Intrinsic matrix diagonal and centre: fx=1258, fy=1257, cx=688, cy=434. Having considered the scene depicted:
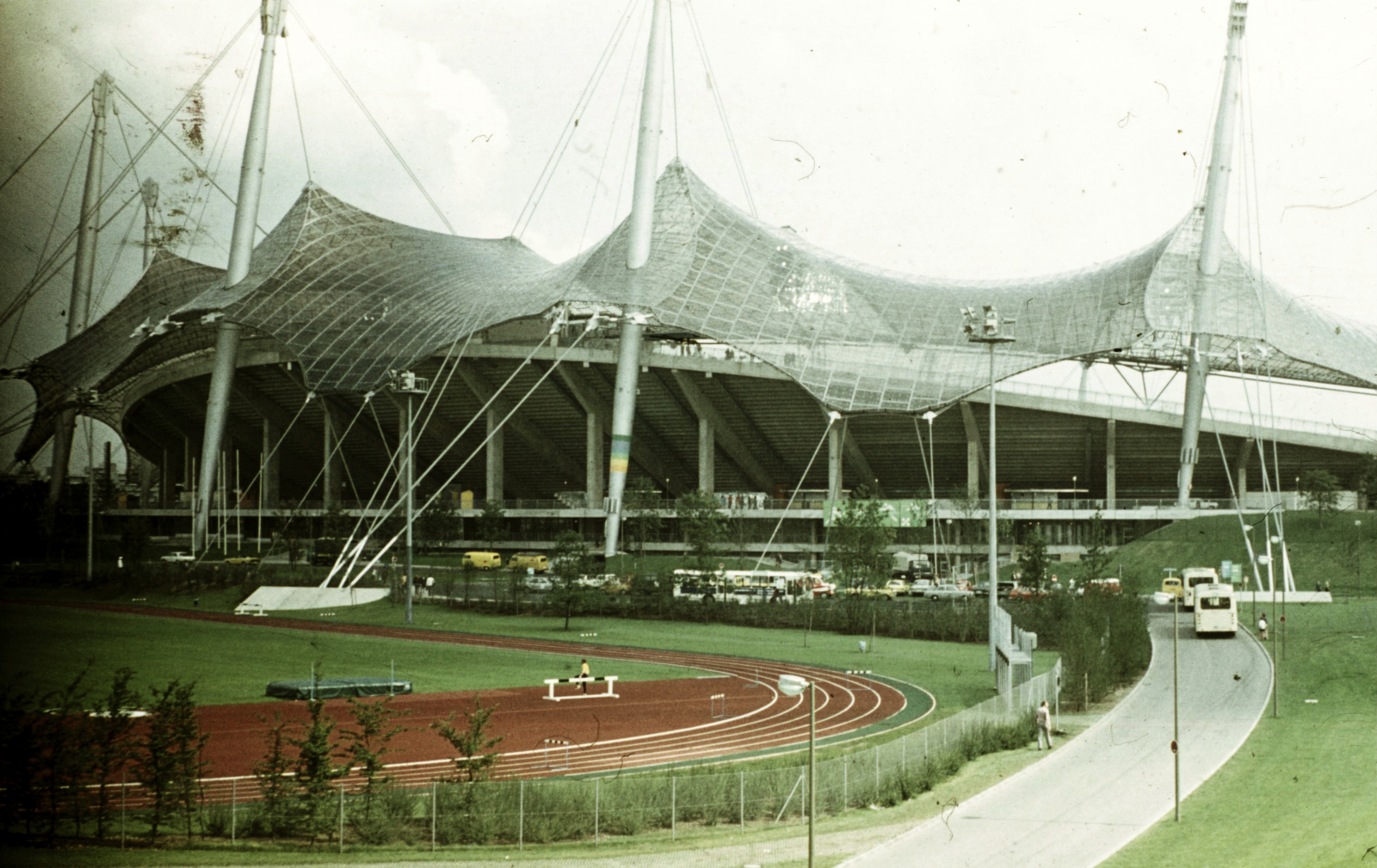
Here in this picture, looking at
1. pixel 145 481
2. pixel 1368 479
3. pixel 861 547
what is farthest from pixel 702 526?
pixel 145 481

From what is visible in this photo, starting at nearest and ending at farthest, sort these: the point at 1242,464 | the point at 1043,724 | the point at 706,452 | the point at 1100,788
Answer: the point at 1100,788 < the point at 1043,724 < the point at 1242,464 < the point at 706,452

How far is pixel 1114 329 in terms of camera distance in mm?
77500

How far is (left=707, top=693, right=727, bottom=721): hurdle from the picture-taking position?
33.5 m

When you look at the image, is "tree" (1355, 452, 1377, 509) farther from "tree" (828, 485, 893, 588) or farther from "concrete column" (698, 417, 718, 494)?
"concrete column" (698, 417, 718, 494)

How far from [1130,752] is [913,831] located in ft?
29.9

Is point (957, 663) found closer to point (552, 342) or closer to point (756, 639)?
point (756, 639)

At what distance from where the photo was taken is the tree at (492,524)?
8792cm

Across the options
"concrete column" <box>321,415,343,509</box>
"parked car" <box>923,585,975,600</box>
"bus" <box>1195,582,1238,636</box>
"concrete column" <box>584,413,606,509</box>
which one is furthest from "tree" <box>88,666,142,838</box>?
"concrete column" <box>321,415,343,509</box>

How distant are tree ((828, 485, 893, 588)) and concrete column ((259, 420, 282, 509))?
51283 mm

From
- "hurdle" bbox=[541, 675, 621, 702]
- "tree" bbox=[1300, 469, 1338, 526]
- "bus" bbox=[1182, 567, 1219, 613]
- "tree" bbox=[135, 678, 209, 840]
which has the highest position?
"tree" bbox=[1300, 469, 1338, 526]

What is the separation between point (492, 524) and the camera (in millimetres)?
88562

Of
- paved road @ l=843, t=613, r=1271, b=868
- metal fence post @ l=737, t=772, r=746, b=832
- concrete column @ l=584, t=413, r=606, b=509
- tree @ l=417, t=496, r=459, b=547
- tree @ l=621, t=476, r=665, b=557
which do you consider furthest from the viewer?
concrete column @ l=584, t=413, r=606, b=509

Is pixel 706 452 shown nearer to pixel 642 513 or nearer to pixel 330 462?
pixel 642 513

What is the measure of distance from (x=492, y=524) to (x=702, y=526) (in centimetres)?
2615
